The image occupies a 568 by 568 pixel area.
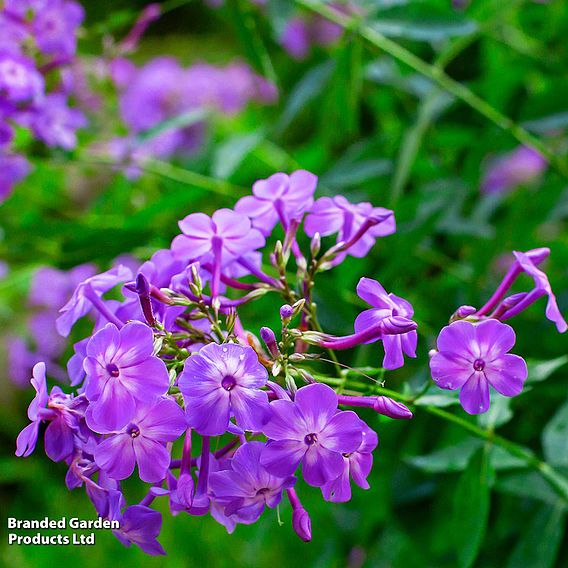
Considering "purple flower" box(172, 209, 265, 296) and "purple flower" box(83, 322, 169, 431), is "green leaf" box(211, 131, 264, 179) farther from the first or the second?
"purple flower" box(83, 322, 169, 431)

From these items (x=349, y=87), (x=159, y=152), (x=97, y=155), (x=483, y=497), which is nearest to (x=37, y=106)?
(x=97, y=155)

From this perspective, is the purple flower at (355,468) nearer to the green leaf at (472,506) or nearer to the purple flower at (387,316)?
the purple flower at (387,316)

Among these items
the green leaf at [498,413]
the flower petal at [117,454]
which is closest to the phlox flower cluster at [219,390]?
the flower petal at [117,454]

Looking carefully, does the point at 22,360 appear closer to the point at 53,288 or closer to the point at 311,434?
the point at 53,288

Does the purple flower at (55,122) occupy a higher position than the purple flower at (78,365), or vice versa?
the purple flower at (78,365)

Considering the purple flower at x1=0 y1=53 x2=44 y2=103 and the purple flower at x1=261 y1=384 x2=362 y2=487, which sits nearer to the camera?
the purple flower at x1=261 y1=384 x2=362 y2=487

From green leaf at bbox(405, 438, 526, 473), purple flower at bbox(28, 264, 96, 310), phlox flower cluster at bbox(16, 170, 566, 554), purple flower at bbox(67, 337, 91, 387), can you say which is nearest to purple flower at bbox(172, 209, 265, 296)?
phlox flower cluster at bbox(16, 170, 566, 554)
